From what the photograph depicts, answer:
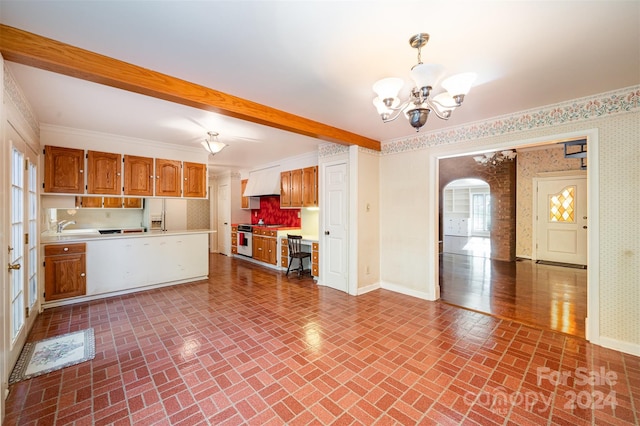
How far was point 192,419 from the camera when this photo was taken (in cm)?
170

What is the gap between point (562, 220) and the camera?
6207 mm

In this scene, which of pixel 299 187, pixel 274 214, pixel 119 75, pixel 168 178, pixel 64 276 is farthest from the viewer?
pixel 274 214

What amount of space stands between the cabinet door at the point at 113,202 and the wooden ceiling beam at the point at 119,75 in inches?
137

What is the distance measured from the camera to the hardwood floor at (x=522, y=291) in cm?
323

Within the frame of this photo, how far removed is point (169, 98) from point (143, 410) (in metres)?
2.43

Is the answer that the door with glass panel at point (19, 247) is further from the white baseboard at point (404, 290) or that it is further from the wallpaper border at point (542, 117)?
the wallpaper border at point (542, 117)

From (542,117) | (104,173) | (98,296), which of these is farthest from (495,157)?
(98,296)

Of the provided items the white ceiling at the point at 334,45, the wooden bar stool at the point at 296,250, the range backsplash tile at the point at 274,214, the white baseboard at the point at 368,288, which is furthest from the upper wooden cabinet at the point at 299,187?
the white ceiling at the point at 334,45

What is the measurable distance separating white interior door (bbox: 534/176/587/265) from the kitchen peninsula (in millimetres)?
7895

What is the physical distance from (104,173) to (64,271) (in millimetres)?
1537

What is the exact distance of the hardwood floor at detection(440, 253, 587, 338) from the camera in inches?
127

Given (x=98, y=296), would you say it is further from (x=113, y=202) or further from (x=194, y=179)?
(x=194, y=179)

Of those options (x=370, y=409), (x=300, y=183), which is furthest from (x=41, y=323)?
(x=300, y=183)

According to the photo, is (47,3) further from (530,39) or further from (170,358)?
(530,39)
